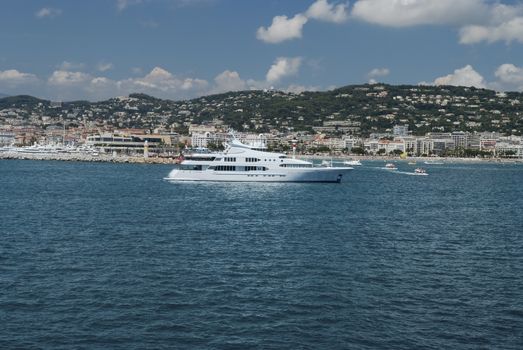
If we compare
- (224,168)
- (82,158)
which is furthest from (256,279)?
(82,158)

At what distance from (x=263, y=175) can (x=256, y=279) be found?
44100 millimetres

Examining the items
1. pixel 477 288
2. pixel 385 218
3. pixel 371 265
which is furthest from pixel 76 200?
pixel 477 288

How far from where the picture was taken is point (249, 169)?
64938 millimetres

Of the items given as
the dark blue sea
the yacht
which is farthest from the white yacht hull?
the dark blue sea

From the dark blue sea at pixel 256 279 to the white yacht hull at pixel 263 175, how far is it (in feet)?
82.1

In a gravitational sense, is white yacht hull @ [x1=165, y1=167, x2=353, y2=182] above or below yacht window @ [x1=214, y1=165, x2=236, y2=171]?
below

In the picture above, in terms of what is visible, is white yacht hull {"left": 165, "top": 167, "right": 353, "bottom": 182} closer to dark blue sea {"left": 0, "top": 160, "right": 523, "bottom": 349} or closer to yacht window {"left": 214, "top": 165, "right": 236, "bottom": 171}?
yacht window {"left": 214, "top": 165, "right": 236, "bottom": 171}

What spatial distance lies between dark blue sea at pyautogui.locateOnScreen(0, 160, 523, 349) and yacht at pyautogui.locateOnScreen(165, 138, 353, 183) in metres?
25.2

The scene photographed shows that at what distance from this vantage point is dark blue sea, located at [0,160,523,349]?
1523 cm

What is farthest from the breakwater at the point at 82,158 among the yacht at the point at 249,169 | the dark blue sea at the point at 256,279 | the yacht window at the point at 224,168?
the dark blue sea at the point at 256,279

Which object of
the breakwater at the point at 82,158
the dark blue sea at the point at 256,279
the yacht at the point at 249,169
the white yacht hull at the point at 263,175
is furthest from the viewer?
the breakwater at the point at 82,158

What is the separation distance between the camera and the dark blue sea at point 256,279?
15.2m

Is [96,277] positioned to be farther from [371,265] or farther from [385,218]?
[385,218]

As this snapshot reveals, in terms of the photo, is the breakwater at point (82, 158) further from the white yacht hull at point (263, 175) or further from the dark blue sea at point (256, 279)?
the dark blue sea at point (256, 279)
